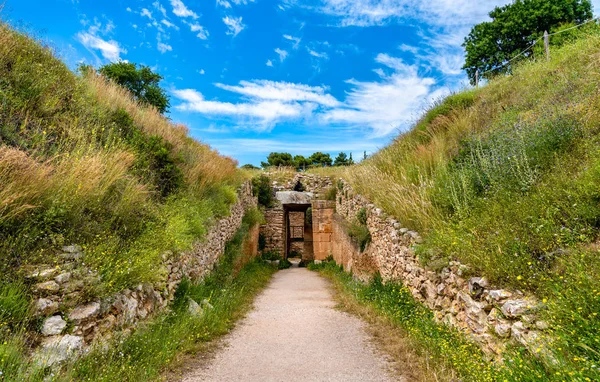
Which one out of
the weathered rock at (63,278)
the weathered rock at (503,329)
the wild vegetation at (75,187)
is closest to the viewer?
the weathered rock at (503,329)

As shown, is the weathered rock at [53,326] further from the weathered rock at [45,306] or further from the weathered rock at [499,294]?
the weathered rock at [499,294]

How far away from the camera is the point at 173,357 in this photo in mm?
3854

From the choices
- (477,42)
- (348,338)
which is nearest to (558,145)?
(348,338)

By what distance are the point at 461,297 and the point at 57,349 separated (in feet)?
13.5

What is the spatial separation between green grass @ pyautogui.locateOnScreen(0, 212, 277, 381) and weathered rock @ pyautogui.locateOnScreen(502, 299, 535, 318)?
348 centimetres

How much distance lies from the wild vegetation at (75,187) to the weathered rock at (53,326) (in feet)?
0.31

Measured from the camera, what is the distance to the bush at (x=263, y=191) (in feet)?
61.0

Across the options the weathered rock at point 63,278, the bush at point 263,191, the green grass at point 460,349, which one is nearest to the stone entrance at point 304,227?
the bush at point 263,191

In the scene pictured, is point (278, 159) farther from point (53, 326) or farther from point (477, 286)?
point (53, 326)

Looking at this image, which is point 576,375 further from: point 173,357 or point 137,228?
point 137,228

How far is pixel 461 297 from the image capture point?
153 inches

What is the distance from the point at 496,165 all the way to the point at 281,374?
433 cm

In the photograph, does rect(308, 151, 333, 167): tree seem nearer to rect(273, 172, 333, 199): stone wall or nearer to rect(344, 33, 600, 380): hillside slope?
rect(273, 172, 333, 199): stone wall

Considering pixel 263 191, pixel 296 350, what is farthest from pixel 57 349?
pixel 263 191
